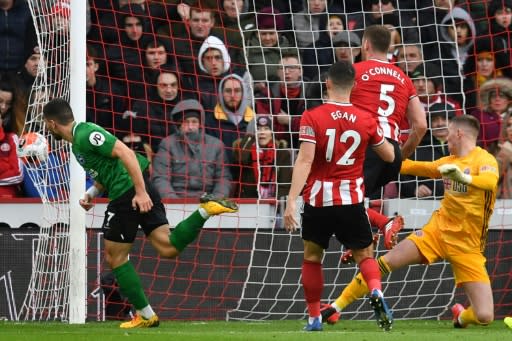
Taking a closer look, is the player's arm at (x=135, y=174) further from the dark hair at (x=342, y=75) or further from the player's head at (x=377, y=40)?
the player's head at (x=377, y=40)

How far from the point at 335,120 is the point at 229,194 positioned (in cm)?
431

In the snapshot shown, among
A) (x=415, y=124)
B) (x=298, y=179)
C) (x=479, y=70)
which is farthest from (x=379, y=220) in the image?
(x=479, y=70)

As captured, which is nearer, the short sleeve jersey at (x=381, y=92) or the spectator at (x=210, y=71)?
the short sleeve jersey at (x=381, y=92)

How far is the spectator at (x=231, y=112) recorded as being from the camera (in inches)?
575

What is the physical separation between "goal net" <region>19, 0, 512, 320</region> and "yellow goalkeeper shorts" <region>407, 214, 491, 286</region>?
1780mm

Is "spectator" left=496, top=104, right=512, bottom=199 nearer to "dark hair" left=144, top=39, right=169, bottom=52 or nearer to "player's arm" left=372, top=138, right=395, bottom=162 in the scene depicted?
"dark hair" left=144, top=39, right=169, bottom=52

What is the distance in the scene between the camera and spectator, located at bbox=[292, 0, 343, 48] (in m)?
15.3

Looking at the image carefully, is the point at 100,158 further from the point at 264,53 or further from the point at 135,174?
the point at 264,53

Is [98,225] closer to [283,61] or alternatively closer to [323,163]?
[283,61]

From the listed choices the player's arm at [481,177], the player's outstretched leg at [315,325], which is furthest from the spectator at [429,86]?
the player's outstretched leg at [315,325]

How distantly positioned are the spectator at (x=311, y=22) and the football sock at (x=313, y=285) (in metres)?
5.36

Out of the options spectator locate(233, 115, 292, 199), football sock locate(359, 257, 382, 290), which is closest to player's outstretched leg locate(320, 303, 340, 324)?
football sock locate(359, 257, 382, 290)

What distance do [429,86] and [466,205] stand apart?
3906mm

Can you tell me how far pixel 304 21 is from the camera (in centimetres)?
1555
